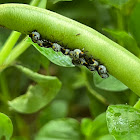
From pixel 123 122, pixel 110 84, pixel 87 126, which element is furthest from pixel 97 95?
pixel 123 122

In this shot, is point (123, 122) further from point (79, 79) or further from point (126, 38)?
point (79, 79)

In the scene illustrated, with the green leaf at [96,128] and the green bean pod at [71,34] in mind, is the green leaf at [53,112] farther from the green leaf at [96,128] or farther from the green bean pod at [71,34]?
the green bean pod at [71,34]

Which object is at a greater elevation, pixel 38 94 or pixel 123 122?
pixel 123 122

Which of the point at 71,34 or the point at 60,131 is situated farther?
the point at 60,131

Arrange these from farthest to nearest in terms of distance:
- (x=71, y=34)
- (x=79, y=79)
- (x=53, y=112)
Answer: (x=79, y=79) → (x=53, y=112) → (x=71, y=34)

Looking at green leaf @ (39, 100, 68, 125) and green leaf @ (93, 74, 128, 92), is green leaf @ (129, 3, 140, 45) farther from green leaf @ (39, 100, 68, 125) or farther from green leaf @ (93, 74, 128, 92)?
green leaf @ (39, 100, 68, 125)

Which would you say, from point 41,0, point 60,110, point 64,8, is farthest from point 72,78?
point 41,0

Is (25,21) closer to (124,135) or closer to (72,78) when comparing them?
(124,135)
